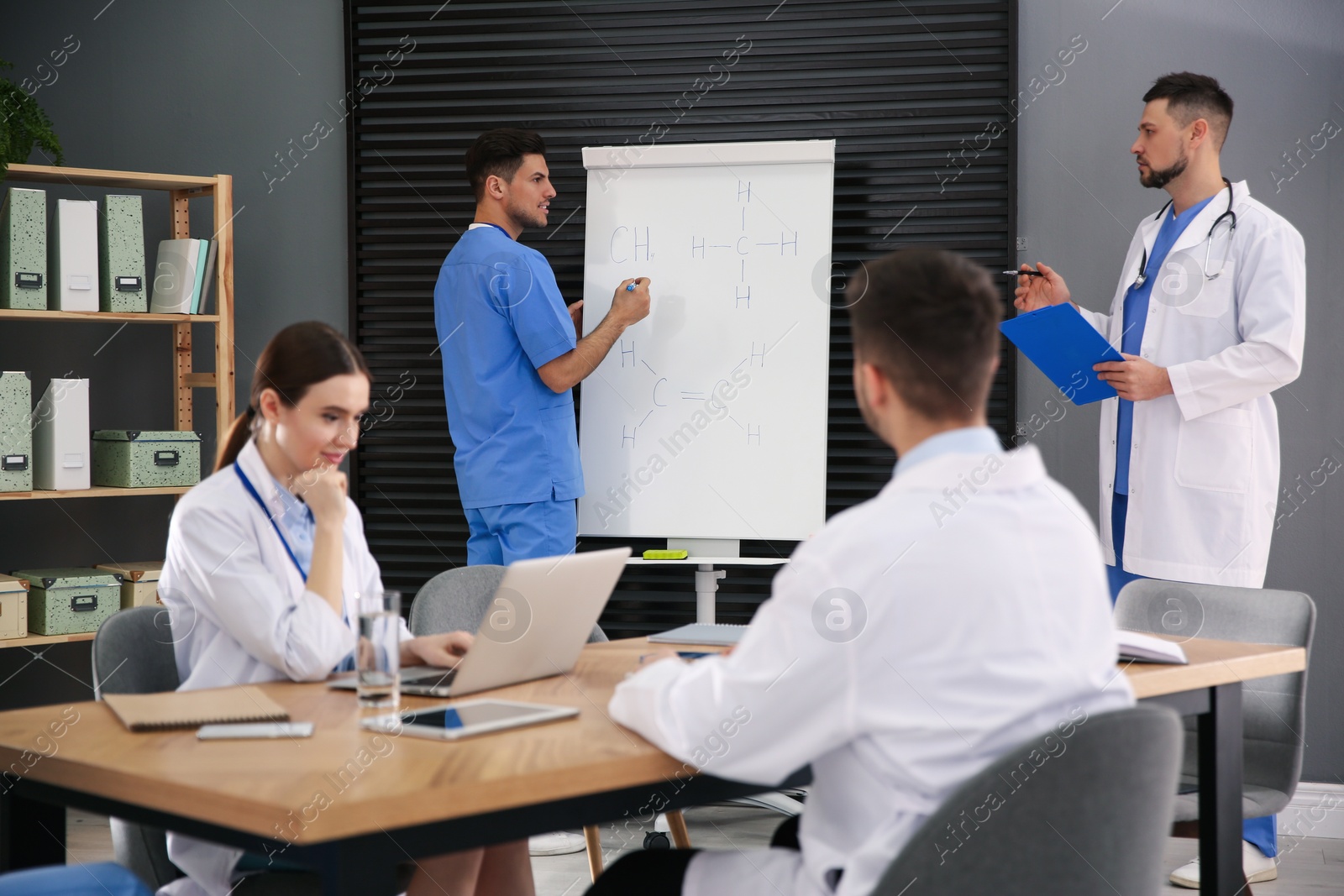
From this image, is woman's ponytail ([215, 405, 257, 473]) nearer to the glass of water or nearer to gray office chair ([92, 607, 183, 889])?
gray office chair ([92, 607, 183, 889])

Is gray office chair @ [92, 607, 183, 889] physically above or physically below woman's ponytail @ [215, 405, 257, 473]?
below

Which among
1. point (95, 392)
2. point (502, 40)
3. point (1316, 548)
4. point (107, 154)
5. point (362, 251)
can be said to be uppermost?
point (502, 40)

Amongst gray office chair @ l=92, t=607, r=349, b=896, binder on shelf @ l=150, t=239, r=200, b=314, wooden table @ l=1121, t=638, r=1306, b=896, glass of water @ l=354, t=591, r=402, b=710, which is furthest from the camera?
binder on shelf @ l=150, t=239, r=200, b=314

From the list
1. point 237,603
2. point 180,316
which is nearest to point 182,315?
point 180,316

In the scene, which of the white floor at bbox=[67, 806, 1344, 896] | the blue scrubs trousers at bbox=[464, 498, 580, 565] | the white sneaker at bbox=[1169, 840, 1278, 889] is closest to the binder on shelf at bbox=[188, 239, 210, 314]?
the blue scrubs trousers at bbox=[464, 498, 580, 565]

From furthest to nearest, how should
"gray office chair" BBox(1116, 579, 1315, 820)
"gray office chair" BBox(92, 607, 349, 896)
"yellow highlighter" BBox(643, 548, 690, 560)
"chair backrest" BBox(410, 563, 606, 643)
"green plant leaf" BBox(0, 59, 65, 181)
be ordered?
1. "yellow highlighter" BBox(643, 548, 690, 560)
2. "green plant leaf" BBox(0, 59, 65, 181)
3. "chair backrest" BBox(410, 563, 606, 643)
4. "gray office chair" BBox(1116, 579, 1315, 820)
5. "gray office chair" BBox(92, 607, 349, 896)

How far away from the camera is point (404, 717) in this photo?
1.57 meters

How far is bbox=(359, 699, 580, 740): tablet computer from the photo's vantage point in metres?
1.48

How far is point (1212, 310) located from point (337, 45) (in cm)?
302

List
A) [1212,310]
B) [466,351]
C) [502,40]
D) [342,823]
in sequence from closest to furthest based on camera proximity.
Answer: [342,823] < [1212,310] < [466,351] < [502,40]

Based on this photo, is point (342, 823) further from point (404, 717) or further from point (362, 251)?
point (362, 251)

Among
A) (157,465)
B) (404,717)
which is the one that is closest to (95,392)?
(157,465)

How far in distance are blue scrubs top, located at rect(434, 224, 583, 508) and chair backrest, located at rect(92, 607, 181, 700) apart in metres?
1.43

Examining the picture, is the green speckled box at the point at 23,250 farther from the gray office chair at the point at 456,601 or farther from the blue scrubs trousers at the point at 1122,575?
the blue scrubs trousers at the point at 1122,575
